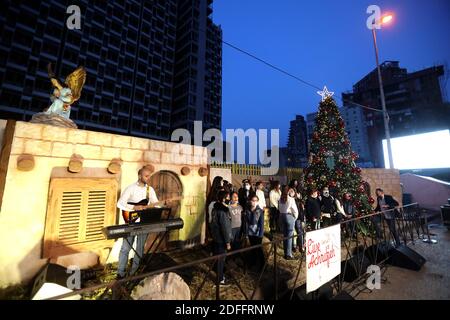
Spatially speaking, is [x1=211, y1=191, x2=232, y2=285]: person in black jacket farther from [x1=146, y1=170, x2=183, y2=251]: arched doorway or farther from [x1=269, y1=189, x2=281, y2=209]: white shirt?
[x1=269, y1=189, x2=281, y2=209]: white shirt

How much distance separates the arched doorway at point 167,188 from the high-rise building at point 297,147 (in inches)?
1350

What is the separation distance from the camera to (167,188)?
6414 mm

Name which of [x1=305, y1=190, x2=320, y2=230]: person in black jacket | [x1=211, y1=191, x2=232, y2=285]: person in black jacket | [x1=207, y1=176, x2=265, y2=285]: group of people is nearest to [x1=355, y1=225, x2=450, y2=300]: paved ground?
[x1=305, y1=190, x2=320, y2=230]: person in black jacket

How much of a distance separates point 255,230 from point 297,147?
5473 centimetres

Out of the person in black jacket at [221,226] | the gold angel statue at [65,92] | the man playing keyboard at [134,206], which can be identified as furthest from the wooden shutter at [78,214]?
the person in black jacket at [221,226]

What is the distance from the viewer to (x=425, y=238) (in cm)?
822

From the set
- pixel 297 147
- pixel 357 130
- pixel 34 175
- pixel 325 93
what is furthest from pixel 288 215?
pixel 357 130

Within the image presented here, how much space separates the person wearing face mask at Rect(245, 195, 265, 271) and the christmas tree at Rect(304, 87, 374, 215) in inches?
194

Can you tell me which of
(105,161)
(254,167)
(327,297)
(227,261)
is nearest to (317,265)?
(327,297)

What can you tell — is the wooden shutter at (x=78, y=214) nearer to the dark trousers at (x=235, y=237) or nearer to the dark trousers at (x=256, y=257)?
the dark trousers at (x=235, y=237)

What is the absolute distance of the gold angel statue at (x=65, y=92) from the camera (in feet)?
16.9

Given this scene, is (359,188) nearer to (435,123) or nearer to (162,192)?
(162,192)
